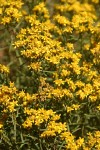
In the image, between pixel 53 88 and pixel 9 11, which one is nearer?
pixel 53 88

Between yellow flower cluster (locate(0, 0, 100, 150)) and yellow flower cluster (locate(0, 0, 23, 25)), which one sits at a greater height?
yellow flower cluster (locate(0, 0, 23, 25))

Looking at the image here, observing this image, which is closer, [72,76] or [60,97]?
[60,97]

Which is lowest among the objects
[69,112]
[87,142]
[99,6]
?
[87,142]

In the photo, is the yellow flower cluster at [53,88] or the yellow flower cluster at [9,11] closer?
the yellow flower cluster at [53,88]

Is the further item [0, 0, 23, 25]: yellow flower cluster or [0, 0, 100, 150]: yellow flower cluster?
[0, 0, 23, 25]: yellow flower cluster

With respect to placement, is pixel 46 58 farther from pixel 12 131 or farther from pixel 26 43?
pixel 12 131

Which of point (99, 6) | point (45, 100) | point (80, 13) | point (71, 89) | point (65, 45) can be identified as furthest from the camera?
point (99, 6)

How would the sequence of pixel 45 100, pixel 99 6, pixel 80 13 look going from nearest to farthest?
pixel 45 100 → pixel 80 13 → pixel 99 6

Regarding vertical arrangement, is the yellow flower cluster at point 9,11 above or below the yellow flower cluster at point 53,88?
above

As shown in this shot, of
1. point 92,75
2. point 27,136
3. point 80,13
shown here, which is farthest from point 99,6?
point 27,136

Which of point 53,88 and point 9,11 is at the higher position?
point 9,11

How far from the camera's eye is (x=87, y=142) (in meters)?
4.54

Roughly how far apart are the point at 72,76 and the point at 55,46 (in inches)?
17.3

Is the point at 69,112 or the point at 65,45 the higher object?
the point at 65,45
